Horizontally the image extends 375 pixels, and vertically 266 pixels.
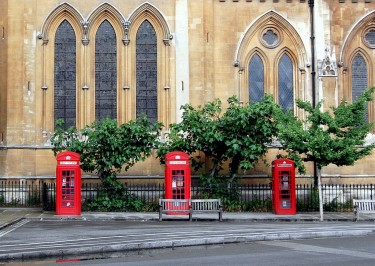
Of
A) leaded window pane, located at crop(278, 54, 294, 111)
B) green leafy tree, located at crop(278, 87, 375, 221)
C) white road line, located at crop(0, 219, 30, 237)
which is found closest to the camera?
white road line, located at crop(0, 219, 30, 237)

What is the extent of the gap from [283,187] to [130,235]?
30.8 ft

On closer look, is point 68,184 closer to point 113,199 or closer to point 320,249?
point 113,199

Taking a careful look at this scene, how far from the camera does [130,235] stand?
17016 millimetres

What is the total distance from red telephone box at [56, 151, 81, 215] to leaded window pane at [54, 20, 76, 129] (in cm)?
520

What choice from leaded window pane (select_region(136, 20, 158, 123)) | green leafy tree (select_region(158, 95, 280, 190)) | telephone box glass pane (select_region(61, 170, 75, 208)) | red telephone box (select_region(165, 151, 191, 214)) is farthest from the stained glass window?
telephone box glass pane (select_region(61, 170, 75, 208))

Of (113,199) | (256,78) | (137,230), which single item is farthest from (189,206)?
(256,78)

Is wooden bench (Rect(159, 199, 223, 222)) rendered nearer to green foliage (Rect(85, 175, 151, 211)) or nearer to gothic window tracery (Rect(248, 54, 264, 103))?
green foliage (Rect(85, 175, 151, 211))

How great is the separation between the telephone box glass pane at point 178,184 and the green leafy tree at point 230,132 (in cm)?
143

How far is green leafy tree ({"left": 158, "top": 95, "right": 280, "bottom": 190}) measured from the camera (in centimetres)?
2498

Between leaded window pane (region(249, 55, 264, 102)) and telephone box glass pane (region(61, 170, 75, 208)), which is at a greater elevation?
A: leaded window pane (region(249, 55, 264, 102))

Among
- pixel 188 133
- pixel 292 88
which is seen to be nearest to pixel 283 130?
pixel 188 133

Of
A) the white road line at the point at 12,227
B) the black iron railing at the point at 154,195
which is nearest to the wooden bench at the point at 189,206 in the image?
the black iron railing at the point at 154,195

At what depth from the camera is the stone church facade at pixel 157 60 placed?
90.5 ft

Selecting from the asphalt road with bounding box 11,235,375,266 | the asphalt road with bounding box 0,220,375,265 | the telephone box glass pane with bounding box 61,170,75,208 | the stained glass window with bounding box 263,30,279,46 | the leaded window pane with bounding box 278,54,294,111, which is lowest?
the asphalt road with bounding box 11,235,375,266
